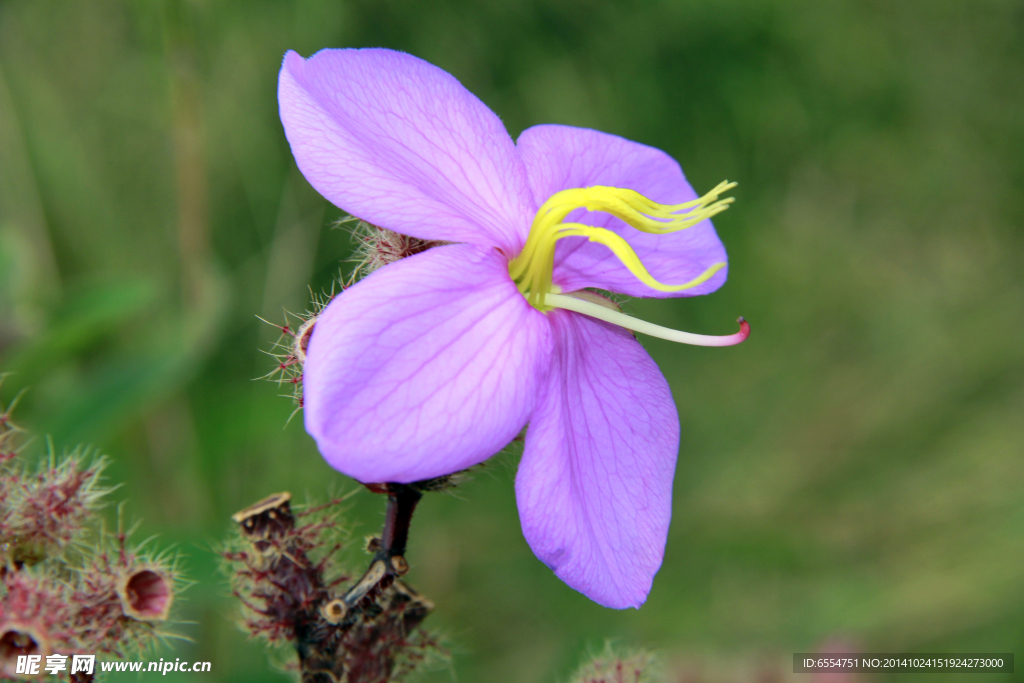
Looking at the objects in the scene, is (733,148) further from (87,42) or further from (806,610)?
(87,42)

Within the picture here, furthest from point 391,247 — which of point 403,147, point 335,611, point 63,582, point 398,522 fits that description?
point 63,582

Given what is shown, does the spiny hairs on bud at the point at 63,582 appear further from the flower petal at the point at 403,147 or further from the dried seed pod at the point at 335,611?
the flower petal at the point at 403,147

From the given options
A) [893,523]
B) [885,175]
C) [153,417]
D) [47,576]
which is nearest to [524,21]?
[885,175]

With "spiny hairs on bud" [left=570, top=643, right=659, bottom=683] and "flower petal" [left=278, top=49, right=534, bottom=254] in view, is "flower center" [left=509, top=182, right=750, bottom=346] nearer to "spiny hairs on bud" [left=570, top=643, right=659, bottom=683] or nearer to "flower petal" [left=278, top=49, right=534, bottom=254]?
"flower petal" [left=278, top=49, right=534, bottom=254]

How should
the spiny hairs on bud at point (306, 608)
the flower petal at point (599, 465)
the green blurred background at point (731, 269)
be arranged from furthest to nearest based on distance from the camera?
the green blurred background at point (731, 269), the spiny hairs on bud at point (306, 608), the flower petal at point (599, 465)

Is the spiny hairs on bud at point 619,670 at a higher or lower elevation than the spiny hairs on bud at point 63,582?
lower

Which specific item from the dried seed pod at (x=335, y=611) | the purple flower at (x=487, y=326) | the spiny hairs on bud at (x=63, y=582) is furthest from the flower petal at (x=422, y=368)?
the spiny hairs on bud at (x=63, y=582)
